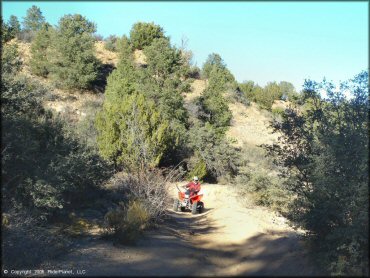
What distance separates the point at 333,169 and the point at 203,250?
3.85 m

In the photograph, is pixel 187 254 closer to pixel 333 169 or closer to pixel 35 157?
pixel 333 169

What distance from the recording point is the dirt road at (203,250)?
773 cm

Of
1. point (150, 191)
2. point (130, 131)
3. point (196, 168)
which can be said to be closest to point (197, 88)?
point (196, 168)

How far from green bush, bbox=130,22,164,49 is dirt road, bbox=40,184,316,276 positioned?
3642 centimetres

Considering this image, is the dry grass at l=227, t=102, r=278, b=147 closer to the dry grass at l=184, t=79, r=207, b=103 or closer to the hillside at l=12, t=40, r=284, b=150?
the hillside at l=12, t=40, r=284, b=150

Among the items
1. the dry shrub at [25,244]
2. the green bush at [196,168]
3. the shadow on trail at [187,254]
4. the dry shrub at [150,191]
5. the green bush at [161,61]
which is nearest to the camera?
the shadow on trail at [187,254]

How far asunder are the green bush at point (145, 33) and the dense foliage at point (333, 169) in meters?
40.0

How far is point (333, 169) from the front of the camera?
31.3 feet

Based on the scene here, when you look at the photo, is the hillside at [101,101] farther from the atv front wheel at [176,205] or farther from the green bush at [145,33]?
the atv front wheel at [176,205]

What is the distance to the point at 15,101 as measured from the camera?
11.6 m

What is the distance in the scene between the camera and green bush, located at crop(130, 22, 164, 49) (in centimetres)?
4950

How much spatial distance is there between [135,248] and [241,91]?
49.3m

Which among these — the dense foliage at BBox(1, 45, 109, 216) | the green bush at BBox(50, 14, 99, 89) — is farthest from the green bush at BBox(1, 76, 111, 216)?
the green bush at BBox(50, 14, 99, 89)

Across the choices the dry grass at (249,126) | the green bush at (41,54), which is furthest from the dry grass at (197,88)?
the green bush at (41,54)
